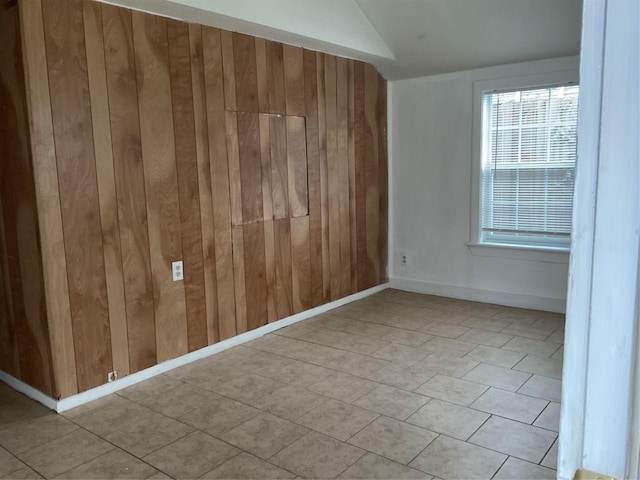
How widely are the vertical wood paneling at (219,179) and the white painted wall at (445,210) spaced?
2.19 metres

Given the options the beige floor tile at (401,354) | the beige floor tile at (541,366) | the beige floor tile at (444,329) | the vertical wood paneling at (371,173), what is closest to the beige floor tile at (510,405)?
the beige floor tile at (541,366)

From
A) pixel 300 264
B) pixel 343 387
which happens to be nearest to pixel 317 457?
pixel 343 387

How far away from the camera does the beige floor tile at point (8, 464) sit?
222cm

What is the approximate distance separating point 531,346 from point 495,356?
361 mm

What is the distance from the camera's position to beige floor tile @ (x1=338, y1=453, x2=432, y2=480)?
2.12 meters

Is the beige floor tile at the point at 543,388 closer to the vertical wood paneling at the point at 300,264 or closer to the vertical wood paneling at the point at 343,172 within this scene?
the vertical wood paneling at the point at 300,264

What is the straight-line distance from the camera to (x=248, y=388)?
301cm

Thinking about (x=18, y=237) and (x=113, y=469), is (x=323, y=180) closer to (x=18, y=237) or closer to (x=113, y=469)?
(x=18, y=237)

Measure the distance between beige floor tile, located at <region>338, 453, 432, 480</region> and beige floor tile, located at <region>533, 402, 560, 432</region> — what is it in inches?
30.4

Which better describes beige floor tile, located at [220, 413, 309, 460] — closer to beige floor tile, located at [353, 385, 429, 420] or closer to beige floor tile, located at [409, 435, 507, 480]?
beige floor tile, located at [353, 385, 429, 420]

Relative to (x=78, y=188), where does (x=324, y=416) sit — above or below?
below

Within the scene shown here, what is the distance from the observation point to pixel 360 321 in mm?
4227

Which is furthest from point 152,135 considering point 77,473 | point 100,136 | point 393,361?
point 393,361

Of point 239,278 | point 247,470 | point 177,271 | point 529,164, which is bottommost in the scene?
point 247,470
